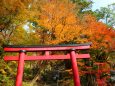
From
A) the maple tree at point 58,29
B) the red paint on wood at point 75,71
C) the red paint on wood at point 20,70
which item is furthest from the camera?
the maple tree at point 58,29

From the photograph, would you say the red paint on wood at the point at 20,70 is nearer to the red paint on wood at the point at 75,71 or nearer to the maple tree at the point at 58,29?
the red paint on wood at the point at 75,71

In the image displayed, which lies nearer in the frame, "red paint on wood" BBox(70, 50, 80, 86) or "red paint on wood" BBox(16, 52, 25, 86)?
"red paint on wood" BBox(16, 52, 25, 86)

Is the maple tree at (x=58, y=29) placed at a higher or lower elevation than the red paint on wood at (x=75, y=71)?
higher

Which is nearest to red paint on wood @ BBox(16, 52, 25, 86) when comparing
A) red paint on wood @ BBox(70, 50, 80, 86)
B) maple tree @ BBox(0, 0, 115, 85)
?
red paint on wood @ BBox(70, 50, 80, 86)

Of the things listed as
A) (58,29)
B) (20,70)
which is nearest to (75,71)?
(20,70)

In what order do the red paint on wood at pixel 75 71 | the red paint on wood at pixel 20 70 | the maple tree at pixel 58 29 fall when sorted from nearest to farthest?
1. the red paint on wood at pixel 20 70
2. the red paint on wood at pixel 75 71
3. the maple tree at pixel 58 29

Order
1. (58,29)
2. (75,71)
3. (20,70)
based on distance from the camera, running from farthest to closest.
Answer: (58,29) → (75,71) → (20,70)

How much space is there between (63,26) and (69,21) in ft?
3.13

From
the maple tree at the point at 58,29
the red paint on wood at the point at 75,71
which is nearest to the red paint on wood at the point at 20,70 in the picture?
the red paint on wood at the point at 75,71

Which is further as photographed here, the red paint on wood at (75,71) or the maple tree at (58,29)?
the maple tree at (58,29)

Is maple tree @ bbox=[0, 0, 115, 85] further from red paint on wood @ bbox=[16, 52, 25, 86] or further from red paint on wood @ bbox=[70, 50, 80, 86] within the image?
red paint on wood @ bbox=[70, 50, 80, 86]

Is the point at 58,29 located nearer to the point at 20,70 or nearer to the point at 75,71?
the point at 75,71

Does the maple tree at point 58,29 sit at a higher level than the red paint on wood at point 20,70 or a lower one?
higher

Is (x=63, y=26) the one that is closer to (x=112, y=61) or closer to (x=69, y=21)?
(x=69, y=21)
